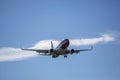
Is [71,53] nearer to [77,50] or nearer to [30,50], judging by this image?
[77,50]

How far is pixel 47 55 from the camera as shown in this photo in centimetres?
17038

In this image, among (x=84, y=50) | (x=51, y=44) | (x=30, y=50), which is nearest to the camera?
(x=30, y=50)

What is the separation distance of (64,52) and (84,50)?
53.3 ft

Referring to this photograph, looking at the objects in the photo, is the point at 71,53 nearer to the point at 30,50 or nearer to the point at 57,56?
the point at 57,56

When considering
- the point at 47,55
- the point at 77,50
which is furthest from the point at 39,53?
the point at 77,50

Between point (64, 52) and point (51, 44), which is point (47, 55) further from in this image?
point (51, 44)

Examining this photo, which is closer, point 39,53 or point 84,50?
point 39,53

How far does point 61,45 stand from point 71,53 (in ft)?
17.5

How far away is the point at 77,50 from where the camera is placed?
6919 inches

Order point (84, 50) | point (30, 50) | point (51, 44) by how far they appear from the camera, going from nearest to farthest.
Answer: point (30, 50) → point (84, 50) → point (51, 44)

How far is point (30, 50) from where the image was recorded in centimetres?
16712

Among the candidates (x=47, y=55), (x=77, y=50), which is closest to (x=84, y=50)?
(x=77, y=50)

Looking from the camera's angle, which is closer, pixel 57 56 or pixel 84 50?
pixel 57 56

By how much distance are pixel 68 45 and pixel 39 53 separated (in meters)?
12.5
